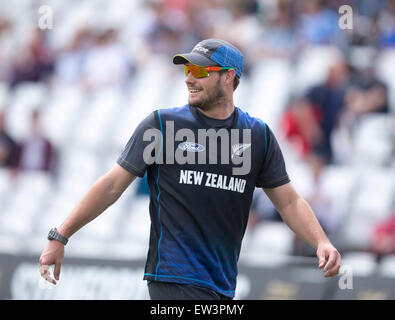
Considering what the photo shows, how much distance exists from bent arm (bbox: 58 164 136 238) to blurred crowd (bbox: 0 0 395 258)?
5.17 meters

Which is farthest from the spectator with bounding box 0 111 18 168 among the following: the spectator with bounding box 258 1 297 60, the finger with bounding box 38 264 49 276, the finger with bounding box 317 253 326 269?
the finger with bounding box 317 253 326 269

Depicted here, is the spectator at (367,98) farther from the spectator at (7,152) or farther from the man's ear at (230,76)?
the man's ear at (230,76)

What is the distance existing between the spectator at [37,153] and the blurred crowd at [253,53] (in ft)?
0.05

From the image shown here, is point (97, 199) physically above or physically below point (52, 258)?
above

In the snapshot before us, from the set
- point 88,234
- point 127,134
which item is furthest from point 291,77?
point 88,234

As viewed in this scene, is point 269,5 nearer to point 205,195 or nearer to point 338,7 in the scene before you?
point 338,7

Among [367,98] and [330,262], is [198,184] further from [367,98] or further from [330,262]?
[367,98]

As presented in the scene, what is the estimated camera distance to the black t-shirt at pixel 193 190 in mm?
4855

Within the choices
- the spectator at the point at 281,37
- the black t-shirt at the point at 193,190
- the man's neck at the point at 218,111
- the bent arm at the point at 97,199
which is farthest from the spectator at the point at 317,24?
the bent arm at the point at 97,199

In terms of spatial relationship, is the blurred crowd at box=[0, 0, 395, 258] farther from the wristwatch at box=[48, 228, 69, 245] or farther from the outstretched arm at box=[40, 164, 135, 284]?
the wristwatch at box=[48, 228, 69, 245]

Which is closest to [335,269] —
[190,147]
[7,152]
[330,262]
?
[330,262]

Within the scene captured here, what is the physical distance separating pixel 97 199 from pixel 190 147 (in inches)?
23.9

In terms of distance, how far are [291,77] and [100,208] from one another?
754 cm

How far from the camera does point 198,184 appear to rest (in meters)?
4.93
